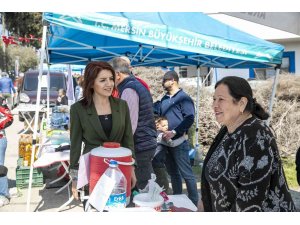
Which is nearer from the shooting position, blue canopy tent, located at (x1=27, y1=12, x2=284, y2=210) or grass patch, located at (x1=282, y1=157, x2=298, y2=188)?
blue canopy tent, located at (x1=27, y1=12, x2=284, y2=210)

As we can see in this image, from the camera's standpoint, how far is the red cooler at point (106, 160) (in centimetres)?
229

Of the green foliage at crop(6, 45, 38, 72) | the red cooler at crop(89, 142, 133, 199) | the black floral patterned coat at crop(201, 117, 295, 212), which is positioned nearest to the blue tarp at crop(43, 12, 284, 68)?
the red cooler at crop(89, 142, 133, 199)

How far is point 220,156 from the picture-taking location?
83.2 inches

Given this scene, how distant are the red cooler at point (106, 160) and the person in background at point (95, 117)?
0.41 m

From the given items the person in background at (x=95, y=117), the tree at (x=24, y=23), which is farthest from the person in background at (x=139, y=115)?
the tree at (x=24, y=23)

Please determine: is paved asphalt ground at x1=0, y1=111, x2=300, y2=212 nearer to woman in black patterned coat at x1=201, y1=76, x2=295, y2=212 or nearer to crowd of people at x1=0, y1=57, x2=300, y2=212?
crowd of people at x1=0, y1=57, x2=300, y2=212

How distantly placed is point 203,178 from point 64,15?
228 centimetres

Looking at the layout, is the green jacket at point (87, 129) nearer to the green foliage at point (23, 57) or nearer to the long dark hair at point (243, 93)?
the long dark hair at point (243, 93)

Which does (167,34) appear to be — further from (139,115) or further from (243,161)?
(243,161)

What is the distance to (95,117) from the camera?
277 centimetres

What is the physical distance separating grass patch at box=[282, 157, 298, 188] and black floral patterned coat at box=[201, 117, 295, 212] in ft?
15.0

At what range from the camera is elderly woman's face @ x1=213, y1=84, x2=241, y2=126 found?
2152 mm
